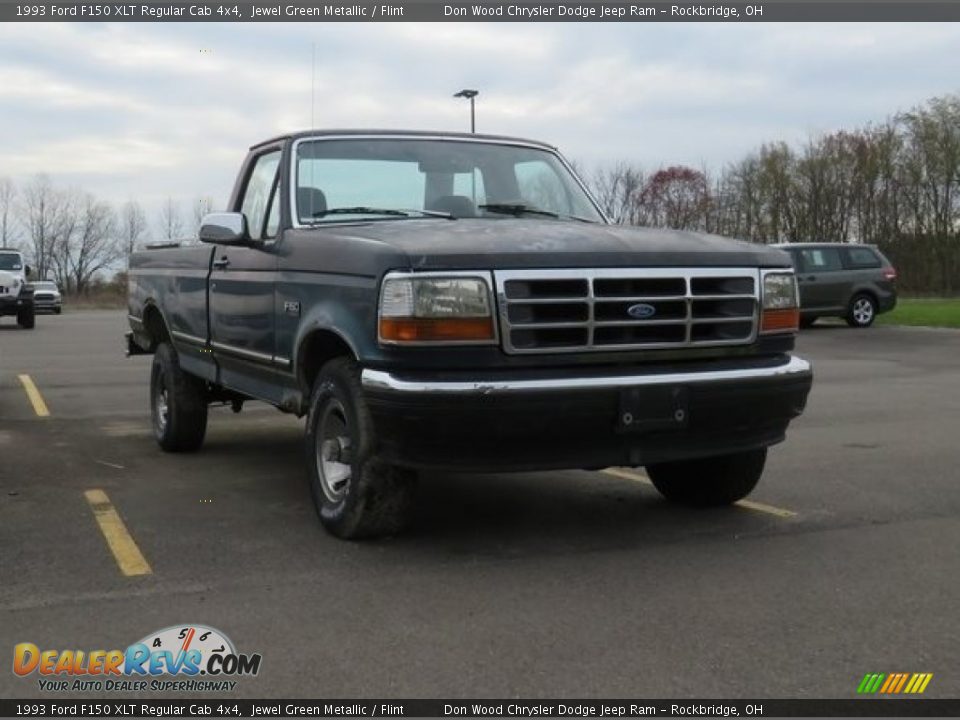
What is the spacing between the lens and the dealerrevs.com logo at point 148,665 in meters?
3.22

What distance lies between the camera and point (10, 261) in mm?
28344

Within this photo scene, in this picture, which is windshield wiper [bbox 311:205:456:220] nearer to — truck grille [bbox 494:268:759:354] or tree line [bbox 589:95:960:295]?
truck grille [bbox 494:268:759:354]

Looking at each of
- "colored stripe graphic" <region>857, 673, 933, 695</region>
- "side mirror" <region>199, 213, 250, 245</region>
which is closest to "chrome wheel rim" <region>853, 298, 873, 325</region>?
"side mirror" <region>199, 213, 250, 245</region>

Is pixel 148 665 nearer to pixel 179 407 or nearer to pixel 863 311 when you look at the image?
pixel 179 407

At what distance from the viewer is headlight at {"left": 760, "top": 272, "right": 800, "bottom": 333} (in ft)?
15.8

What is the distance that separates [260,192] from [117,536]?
2308mm

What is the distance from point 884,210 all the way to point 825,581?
2180 inches

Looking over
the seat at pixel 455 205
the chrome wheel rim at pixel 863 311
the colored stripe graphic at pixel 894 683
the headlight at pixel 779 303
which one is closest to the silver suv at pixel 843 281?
the chrome wheel rim at pixel 863 311

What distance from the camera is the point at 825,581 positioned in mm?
4203

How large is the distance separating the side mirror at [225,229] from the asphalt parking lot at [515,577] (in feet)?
4.89

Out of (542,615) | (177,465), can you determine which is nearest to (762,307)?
(542,615)

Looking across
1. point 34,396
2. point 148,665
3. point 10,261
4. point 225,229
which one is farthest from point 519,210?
point 10,261

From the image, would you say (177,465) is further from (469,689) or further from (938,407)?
(938,407)

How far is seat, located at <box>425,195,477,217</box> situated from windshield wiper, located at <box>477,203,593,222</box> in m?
0.08
